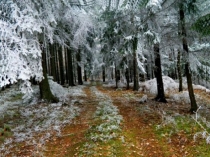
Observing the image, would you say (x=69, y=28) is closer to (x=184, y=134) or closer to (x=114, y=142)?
(x=114, y=142)

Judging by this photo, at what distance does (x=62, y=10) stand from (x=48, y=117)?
5439 mm

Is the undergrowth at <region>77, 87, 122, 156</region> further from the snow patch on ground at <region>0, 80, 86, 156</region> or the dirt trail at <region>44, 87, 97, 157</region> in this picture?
the snow patch on ground at <region>0, 80, 86, 156</region>

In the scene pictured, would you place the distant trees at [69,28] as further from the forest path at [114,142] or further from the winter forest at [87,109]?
the forest path at [114,142]

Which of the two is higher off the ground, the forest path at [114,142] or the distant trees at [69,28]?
the distant trees at [69,28]

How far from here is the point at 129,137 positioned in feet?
30.2

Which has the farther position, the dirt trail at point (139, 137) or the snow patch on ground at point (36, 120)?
the snow patch on ground at point (36, 120)

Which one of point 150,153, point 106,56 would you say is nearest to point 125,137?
point 150,153

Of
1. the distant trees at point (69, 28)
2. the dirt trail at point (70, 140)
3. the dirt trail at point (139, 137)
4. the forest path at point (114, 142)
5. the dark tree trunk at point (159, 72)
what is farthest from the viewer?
the dark tree trunk at point (159, 72)

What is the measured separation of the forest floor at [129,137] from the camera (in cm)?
782

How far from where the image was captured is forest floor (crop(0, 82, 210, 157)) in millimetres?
7820

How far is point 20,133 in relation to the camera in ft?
33.6

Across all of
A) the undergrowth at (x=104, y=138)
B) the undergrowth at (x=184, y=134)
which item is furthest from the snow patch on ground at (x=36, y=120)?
the undergrowth at (x=184, y=134)

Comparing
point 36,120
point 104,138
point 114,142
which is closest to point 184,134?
point 114,142

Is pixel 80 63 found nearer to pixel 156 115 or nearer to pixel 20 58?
pixel 156 115
